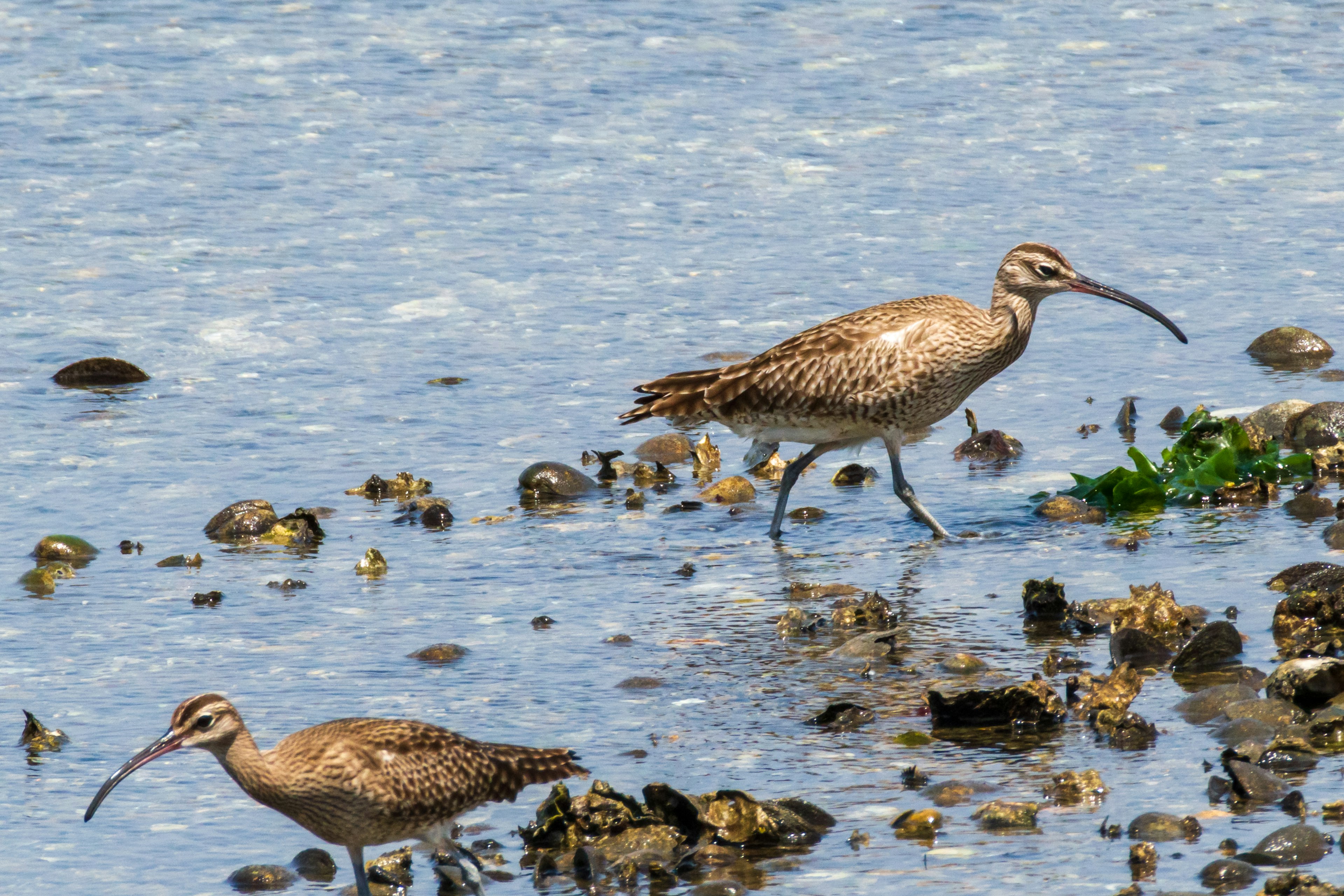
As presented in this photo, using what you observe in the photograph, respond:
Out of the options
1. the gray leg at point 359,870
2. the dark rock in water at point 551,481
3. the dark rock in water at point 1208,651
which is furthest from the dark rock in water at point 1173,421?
the gray leg at point 359,870

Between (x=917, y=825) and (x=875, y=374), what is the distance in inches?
192

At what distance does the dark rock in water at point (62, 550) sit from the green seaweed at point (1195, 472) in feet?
19.3

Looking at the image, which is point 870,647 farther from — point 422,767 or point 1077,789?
point 422,767

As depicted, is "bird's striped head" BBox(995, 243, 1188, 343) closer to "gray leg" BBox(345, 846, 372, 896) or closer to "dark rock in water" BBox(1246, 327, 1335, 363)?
"dark rock in water" BBox(1246, 327, 1335, 363)

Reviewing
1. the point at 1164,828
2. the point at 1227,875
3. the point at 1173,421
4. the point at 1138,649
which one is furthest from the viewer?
the point at 1173,421

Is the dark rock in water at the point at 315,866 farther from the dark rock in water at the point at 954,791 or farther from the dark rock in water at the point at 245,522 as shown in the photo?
the dark rock in water at the point at 245,522

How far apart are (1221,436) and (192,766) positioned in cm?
656

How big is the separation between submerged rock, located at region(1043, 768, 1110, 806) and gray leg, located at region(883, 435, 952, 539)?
3.80 metres

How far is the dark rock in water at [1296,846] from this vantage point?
23.5ft

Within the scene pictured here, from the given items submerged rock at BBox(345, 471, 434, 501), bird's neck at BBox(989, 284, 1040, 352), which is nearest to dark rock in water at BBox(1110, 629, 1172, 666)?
bird's neck at BBox(989, 284, 1040, 352)

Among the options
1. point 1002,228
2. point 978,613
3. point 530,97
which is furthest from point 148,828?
point 530,97

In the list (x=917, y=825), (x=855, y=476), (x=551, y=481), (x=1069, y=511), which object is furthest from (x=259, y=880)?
(x=855, y=476)

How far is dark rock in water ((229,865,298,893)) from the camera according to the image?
753 centimetres

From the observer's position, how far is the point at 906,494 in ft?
38.9
